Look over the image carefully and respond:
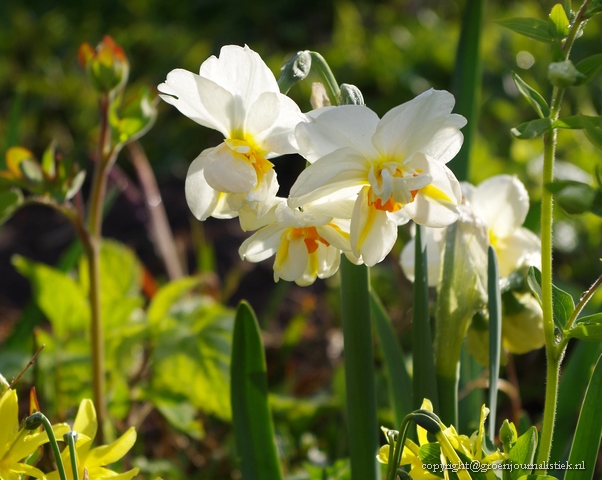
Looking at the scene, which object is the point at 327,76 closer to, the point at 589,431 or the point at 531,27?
the point at 531,27

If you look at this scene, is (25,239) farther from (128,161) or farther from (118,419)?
(118,419)

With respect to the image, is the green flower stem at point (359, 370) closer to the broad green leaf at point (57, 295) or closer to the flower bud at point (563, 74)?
the flower bud at point (563, 74)

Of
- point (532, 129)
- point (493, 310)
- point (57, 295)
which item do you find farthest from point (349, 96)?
point (57, 295)

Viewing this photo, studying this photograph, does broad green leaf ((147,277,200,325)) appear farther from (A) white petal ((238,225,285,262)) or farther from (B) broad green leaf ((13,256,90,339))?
(A) white petal ((238,225,285,262))

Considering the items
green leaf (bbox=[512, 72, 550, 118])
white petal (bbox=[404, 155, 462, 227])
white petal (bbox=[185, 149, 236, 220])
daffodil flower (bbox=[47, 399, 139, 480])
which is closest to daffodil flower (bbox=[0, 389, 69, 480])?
daffodil flower (bbox=[47, 399, 139, 480])

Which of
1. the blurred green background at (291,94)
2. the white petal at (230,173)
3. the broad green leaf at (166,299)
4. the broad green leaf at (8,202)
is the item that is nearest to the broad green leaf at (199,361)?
the broad green leaf at (166,299)

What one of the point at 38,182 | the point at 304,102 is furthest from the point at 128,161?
the point at 38,182
